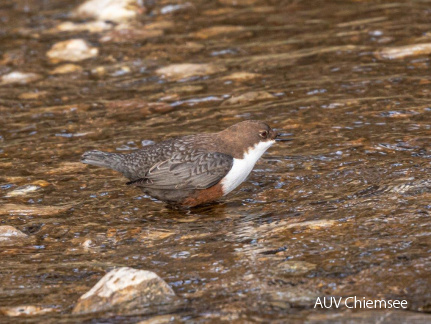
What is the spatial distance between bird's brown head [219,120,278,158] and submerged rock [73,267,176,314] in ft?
5.86

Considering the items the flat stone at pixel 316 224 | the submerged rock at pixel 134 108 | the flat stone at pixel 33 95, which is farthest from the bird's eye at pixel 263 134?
the flat stone at pixel 33 95

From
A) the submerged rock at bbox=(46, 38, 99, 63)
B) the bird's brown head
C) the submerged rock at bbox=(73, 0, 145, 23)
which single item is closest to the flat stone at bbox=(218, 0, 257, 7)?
the submerged rock at bbox=(73, 0, 145, 23)

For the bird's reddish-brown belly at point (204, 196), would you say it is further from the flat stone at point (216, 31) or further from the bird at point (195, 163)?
the flat stone at point (216, 31)

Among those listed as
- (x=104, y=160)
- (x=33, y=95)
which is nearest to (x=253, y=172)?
(x=104, y=160)

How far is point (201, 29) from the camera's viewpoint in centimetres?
1019

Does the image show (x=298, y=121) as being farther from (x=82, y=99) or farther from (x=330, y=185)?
(x=82, y=99)

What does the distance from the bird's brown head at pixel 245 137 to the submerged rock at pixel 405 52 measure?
3100mm

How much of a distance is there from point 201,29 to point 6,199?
5.15 meters

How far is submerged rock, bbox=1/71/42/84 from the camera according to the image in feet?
29.5

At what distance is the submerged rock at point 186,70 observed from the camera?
8.52m

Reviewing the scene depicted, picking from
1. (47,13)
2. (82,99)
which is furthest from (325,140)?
(47,13)

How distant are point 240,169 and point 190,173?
386mm

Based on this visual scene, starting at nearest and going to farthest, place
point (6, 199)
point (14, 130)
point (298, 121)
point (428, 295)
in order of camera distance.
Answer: point (428, 295), point (6, 199), point (298, 121), point (14, 130)

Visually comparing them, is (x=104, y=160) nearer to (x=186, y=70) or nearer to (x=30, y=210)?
(x=30, y=210)
